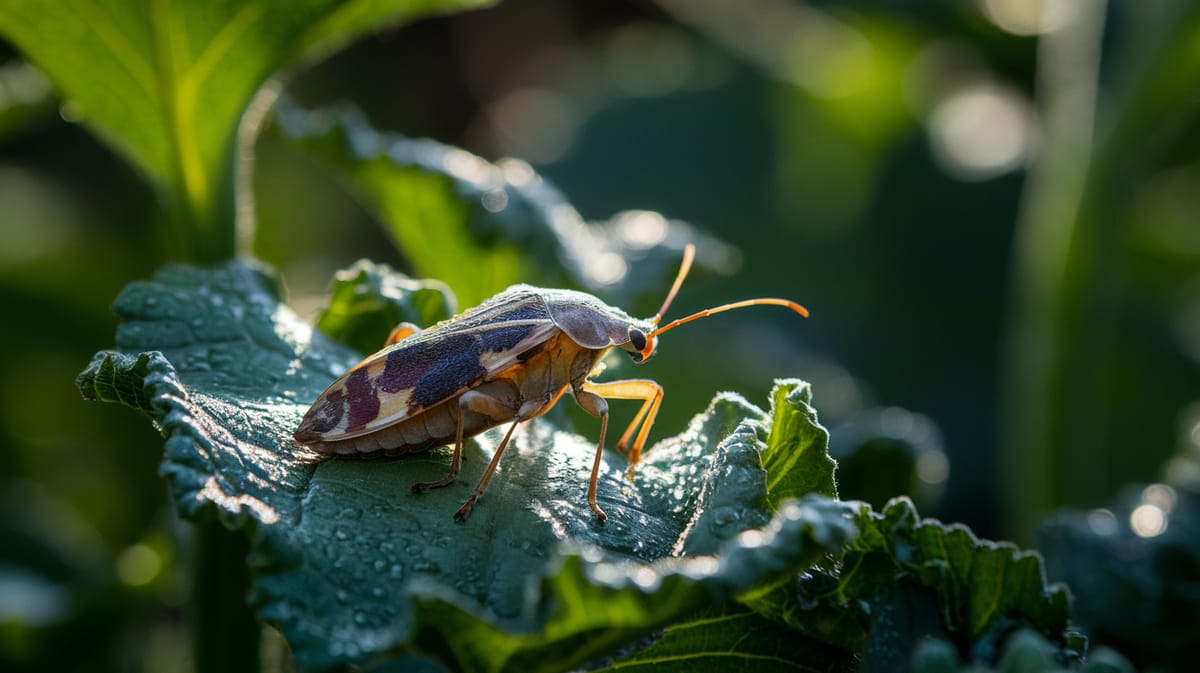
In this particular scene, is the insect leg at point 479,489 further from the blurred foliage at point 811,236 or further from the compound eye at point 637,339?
the blurred foliage at point 811,236

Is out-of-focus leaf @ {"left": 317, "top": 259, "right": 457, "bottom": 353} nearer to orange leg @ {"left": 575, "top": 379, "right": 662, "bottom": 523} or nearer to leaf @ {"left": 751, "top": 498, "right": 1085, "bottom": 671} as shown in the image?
orange leg @ {"left": 575, "top": 379, "right": 662, "bottom": 523}

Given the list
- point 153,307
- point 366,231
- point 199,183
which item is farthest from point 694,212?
point 153,307

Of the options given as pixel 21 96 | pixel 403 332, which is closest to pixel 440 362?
pixel 403 332

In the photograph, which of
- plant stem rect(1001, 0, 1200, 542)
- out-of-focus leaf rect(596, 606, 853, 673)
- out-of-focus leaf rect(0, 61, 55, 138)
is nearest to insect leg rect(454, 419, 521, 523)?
out-of-focus leaf rect(596, 606, 853, 673)

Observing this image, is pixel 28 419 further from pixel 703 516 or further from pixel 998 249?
pixel 998 249

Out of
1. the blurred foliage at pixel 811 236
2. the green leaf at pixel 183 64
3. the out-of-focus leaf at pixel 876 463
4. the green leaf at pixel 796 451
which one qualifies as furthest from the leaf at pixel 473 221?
the green leaf at pixel 796 451

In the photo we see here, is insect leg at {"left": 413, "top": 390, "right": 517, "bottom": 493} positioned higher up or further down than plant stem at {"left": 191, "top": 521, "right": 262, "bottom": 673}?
higher up
